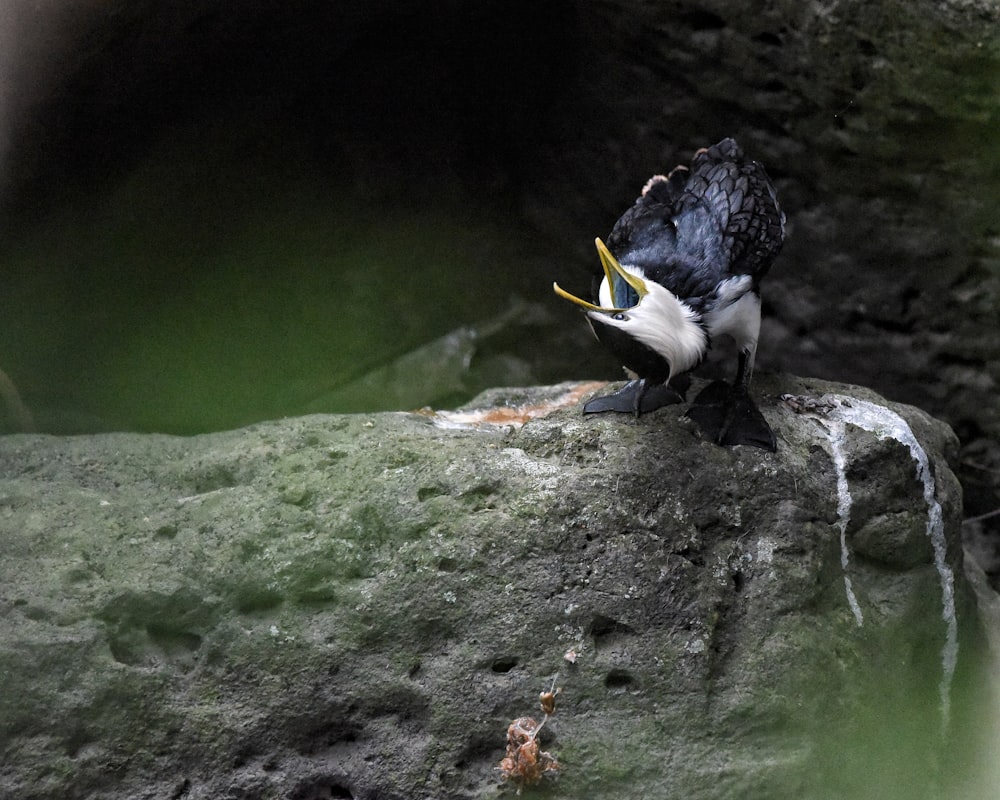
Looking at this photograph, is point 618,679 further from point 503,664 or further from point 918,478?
point 918,478

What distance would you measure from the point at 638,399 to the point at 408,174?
222 centimetres

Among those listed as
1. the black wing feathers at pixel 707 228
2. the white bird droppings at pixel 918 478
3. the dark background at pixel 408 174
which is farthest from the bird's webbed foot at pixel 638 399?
the dark background at pixel 408 174

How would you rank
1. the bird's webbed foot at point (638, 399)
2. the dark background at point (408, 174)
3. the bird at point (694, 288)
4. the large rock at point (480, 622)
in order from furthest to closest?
the dark background at point (408, 174)
the bird's webbed foot at point (638, 399)
the bird at point (694, 288)
the large rock at point (480, 622)

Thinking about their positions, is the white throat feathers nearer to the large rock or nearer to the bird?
the bird

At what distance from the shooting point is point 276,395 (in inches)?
147

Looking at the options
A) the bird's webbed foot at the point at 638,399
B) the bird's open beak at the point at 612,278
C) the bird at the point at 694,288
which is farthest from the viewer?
the bird's webbed foot at the point at 638,399

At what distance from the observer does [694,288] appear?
123 inches

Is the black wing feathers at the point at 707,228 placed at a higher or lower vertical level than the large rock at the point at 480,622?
higher

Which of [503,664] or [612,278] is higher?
[612,278]

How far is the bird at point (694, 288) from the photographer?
9.54 ft

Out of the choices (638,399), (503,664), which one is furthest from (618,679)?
(638,399)

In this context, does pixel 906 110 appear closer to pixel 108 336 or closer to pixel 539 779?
pixel 539 779

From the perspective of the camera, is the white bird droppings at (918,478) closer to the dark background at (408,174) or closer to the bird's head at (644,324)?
the bird's head at (644,324)

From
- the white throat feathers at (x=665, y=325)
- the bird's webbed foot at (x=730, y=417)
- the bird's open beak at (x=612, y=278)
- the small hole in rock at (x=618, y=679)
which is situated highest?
the bird's open beak at (x=612, y=278)
